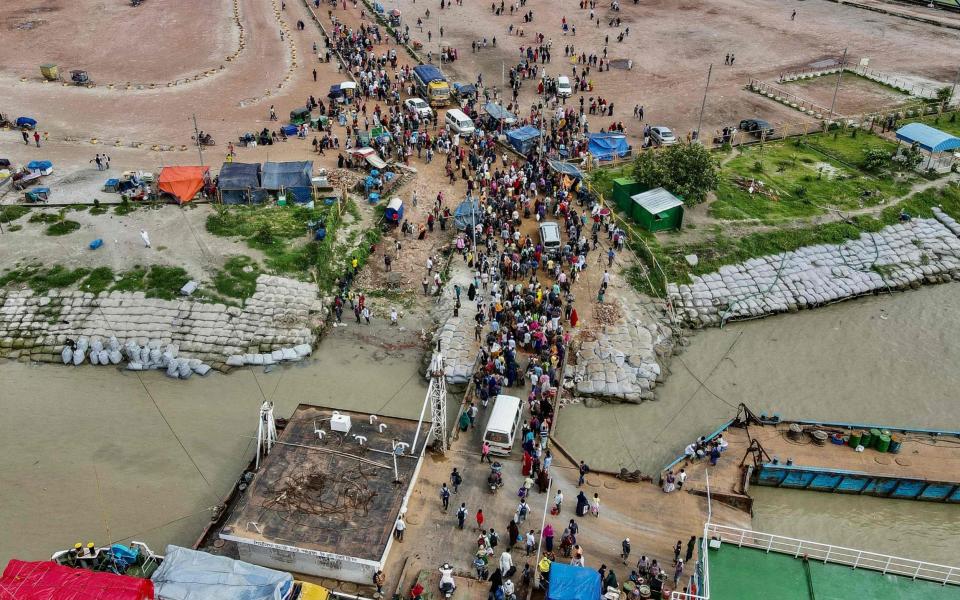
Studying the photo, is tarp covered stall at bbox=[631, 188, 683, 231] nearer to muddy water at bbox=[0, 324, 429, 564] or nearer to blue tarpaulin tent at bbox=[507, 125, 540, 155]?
blue tarpaulin tent at bbox=[507, 125, 540, 155]

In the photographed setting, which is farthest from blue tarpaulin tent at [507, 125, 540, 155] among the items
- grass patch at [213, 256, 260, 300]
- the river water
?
grass patch at [213, 256, 260, 300]

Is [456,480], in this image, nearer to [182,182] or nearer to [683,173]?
[683,173]

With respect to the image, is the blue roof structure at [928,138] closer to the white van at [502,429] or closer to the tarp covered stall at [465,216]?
the tarp covered stall at [465,216]

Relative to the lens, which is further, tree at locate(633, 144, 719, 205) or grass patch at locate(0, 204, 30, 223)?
tree at locate(633, 144, 719, 205)

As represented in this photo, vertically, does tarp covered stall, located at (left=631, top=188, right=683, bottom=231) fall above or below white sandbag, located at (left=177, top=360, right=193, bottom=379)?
above

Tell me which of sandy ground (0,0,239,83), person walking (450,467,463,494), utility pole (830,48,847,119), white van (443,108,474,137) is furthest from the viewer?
sandy ground (0,0,239,83)

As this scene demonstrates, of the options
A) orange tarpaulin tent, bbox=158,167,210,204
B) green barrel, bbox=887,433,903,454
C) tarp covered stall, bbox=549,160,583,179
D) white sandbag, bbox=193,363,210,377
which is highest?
tarp covered stall, bbox=549,160,583,179

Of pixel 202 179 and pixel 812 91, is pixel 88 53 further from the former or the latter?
pixel 812 91
